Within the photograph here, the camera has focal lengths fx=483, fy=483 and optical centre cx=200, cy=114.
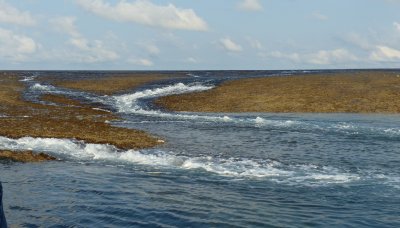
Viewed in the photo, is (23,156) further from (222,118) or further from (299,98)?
(299,98)

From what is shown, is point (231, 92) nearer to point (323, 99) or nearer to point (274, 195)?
point (323, 99)

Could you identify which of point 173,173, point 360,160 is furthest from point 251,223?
point 360,160

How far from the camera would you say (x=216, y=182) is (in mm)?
21094

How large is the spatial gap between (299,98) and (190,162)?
41.7m

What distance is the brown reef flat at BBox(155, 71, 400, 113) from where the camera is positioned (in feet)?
193

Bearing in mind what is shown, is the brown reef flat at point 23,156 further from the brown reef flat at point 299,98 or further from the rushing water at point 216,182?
the brown reef flat at point 299,98

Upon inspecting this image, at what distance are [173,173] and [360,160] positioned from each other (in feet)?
35.1

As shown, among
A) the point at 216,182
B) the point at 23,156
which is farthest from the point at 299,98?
the point at 216,182

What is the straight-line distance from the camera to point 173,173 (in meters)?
22.9

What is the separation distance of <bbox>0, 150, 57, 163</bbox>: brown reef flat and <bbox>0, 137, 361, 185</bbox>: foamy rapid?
3.21 ft

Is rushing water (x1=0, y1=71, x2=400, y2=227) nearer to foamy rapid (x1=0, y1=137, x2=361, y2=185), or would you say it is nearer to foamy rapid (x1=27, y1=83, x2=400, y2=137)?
foamy rapid (x1=0, y1=137, x2=361, y2=185)

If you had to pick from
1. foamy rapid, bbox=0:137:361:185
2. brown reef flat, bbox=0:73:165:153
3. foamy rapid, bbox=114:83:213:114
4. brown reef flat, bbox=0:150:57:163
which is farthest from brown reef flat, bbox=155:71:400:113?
brown reef flat, bbox=0:150:57:163

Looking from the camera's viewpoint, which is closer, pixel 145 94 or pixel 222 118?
pixel 222 118

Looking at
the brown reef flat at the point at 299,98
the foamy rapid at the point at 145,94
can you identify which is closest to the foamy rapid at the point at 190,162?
the foamy rapid at the point at 145,94
